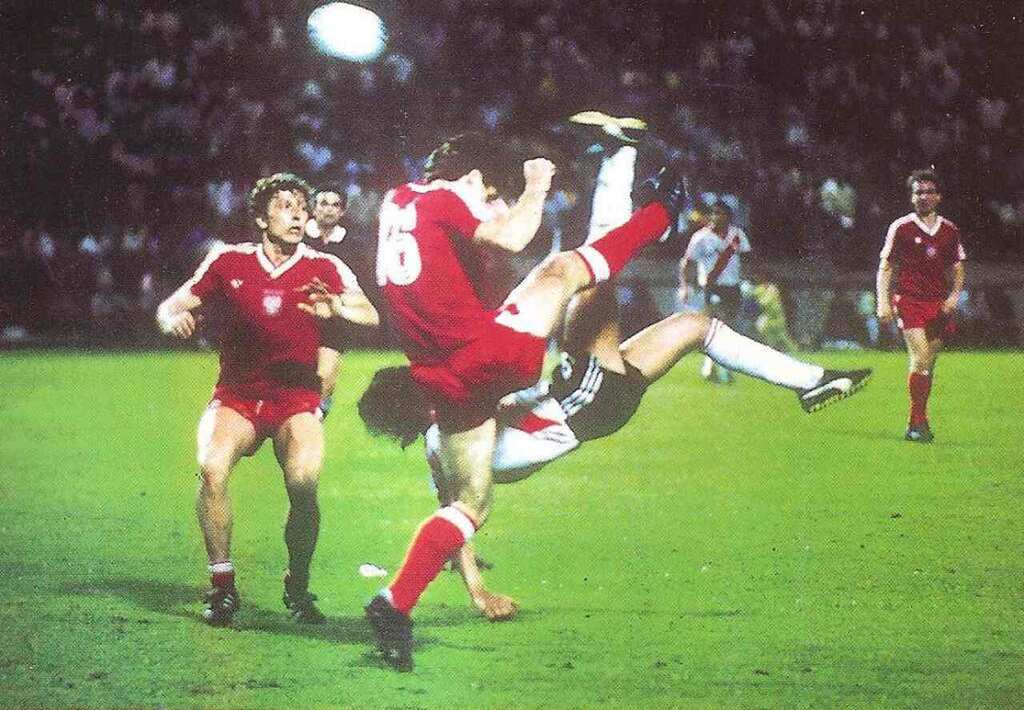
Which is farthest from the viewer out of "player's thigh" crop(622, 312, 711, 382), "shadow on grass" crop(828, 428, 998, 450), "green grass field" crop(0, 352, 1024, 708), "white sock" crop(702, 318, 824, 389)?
"shadow on grass" crop(828, 428, 998, 450)

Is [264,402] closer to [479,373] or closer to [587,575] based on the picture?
[479,373]

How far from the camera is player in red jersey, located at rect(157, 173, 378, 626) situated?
4020 millimetres

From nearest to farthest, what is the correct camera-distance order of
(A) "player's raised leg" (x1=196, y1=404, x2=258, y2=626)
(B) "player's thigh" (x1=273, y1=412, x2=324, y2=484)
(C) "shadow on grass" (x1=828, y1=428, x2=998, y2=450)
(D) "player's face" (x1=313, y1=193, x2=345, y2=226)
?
1. (A) "player's raised leg" (x1=196, y1=404, x2=258, y2=626)
2. (B) "player's thigh" (x1=273, y1=412, x2=324, y2=484)
3. (D) "player's face" (x1=313, y1=193, x2=345, y2=226)
4. (C) "shadow on grass" (x1=828, y1=428, x2=998, y2=450)

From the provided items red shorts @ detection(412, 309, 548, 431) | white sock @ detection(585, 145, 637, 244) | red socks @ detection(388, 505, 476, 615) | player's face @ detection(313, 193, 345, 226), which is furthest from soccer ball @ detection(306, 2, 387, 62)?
red socks @ detection(388, 505, 476, 615)

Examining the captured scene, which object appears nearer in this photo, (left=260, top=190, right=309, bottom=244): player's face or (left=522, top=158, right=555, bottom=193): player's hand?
(left=522, top=158, right=555, bottom=193): player's hand

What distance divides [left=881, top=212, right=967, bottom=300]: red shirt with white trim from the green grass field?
75 centimetres

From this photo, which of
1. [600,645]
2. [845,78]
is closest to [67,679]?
[600,645]

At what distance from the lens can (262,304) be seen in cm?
409

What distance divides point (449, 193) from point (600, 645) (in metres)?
1.12

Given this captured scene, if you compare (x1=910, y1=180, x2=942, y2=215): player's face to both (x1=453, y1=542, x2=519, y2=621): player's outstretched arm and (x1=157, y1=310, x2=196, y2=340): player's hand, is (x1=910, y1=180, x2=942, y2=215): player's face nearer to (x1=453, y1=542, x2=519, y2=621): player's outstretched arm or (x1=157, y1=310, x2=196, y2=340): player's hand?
(x1=453, y1=542, x2=519, y2=621): player's outstretched arm

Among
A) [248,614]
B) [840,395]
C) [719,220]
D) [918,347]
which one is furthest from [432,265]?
[719,220]

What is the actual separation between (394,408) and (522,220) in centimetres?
80

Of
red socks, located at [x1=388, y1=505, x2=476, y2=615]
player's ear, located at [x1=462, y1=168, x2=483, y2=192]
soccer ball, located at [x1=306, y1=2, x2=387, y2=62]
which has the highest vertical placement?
soccer ball, located at [x1=306, y1=2, x2=387, y2=62]

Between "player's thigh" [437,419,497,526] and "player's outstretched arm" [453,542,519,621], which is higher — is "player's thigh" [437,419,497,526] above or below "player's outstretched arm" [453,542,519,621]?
above
